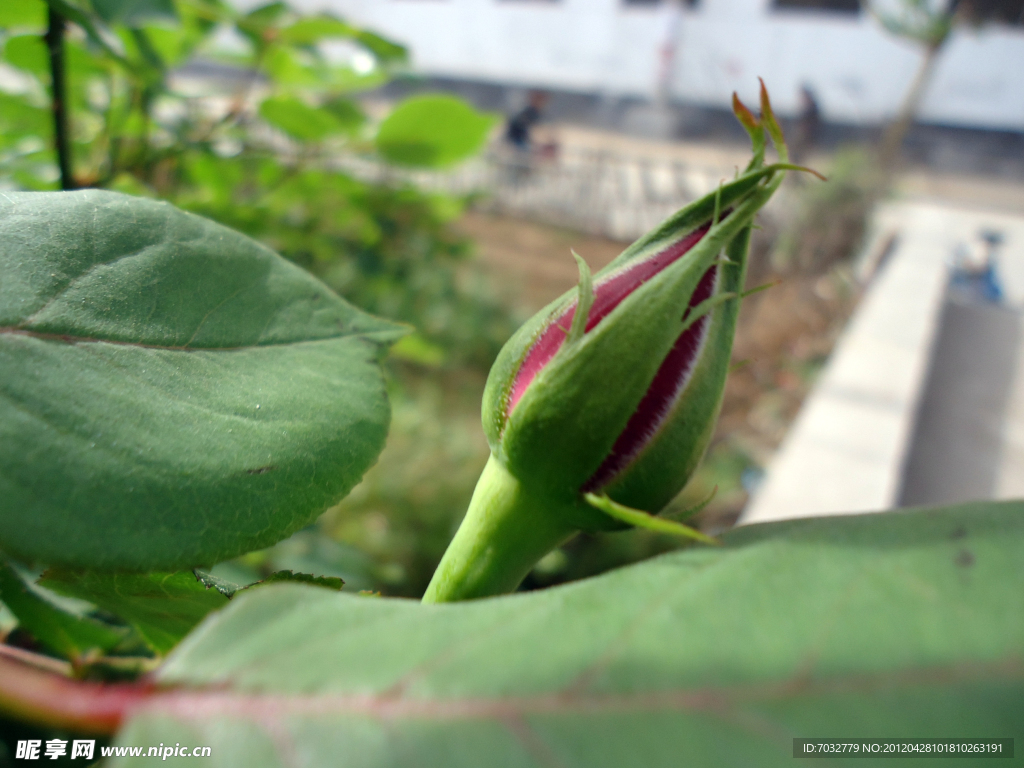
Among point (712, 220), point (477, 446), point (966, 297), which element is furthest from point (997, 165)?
point (712, 220)

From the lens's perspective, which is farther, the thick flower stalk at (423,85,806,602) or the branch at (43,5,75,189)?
the branch at (43,5,75,189)

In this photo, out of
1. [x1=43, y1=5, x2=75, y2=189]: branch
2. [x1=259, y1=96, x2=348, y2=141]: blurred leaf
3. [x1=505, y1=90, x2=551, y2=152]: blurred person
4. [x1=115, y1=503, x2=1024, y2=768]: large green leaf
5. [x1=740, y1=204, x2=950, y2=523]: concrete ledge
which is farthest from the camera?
[x1=505, y1=90, x2=551, y2=152]: blurred person

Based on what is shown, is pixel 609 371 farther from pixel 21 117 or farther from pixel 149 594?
pixel 21 117

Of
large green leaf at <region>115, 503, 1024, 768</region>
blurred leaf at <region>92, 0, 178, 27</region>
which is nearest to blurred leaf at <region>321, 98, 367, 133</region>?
blurred leaf at <region>92, 0, 178, 27</region>

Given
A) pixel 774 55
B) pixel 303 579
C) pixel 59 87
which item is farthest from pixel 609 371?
pixel 774 55

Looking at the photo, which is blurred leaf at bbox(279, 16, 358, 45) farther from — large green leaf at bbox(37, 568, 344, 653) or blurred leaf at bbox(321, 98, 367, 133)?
large green leaf at bbox(37, 568, 344, 653)

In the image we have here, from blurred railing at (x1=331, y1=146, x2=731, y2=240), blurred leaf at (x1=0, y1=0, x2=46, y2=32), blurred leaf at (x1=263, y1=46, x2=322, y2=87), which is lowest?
blurred railing at (x1=331, y1=146, x2=731, y2=240)

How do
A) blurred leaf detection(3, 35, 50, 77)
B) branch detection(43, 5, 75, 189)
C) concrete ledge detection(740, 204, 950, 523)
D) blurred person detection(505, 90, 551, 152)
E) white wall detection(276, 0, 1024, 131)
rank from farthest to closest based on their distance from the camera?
white wall detection(276, 0, 1024, 131) < blurred person detection(505, 90, 551, 152) < concrete ledge detection(740, 204, 950, 523) < blurred leaf detection(3, 35, 50, 77) < branch detection(43, 5, 75, 189)

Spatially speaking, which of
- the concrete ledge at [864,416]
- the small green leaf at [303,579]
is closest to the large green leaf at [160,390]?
the small green leaf at [303,579]
